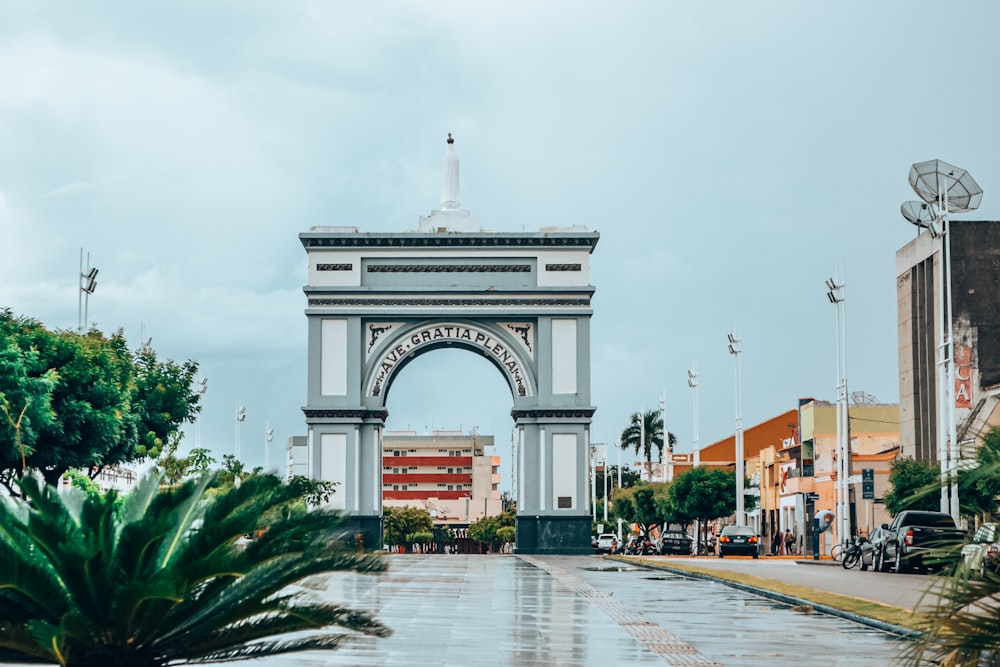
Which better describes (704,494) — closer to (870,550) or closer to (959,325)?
(959,325)

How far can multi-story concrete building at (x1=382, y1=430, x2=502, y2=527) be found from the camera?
145875 mm

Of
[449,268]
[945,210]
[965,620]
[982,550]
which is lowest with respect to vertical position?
[965,620]

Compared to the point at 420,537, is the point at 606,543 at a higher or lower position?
higher

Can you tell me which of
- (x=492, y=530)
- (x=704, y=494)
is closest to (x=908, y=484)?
(x=704, y=494)

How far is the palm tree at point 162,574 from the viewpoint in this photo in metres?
10.5

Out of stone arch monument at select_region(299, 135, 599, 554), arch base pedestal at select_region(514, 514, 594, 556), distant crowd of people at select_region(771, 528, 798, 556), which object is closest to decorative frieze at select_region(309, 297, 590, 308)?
stone arch monument at select_region(299, 135, 599, 554)

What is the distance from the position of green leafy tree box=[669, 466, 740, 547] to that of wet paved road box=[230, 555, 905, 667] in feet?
147

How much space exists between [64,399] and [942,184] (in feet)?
84.9

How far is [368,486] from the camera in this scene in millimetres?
59312

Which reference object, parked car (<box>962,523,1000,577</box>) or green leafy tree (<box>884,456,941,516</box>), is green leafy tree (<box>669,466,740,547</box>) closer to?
green leafy tree (<box>884,456,941,516</box>)

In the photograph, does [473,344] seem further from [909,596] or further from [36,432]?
[909,596]

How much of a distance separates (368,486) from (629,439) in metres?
79.9

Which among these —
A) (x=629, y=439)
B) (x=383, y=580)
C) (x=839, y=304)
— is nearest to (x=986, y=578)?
(x=383, y=580)

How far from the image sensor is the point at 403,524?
11600 cm
